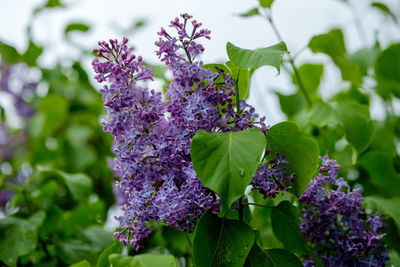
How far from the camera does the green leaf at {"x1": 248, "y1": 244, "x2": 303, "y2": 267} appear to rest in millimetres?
616

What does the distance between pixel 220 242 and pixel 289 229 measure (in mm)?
118

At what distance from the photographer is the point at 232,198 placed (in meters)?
0.53

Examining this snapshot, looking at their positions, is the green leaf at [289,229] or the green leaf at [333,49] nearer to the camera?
the green leaf at [289,229]

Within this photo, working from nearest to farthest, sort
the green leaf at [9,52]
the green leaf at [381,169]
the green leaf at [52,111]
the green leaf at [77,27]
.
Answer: the green leaf at [381,169], the green leaf at [9,52], the green leaf at [52,111], the green leaf at [77,27]

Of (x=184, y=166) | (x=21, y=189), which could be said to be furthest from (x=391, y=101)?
(x=21, y=189)

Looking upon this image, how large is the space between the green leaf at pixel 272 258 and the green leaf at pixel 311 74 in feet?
2.21

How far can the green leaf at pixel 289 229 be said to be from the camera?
2.10ft

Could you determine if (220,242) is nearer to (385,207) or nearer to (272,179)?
(272,179)

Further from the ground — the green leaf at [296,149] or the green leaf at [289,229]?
the green leaf at [296,149]

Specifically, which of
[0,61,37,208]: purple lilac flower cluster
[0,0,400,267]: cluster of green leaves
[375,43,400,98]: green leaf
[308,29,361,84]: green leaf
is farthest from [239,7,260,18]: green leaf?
[0,61,37,208]: purple lilac flower cluster

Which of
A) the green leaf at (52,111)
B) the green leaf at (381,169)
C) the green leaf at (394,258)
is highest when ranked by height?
the green leaf at (52,111)

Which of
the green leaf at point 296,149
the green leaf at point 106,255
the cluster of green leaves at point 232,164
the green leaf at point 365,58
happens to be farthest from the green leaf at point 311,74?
the green leaf at point 106,255

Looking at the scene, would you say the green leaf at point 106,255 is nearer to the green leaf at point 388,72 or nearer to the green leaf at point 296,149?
the green leaf at point 296,149

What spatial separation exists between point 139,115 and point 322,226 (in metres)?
0.34
